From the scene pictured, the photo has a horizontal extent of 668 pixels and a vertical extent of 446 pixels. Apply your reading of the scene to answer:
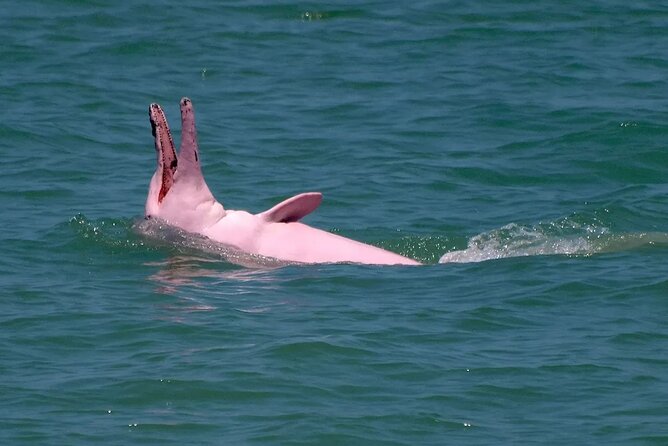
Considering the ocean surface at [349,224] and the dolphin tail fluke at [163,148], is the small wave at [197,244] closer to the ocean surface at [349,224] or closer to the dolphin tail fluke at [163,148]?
the ocean surface at [349,224]

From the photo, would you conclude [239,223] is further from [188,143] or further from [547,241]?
[547,241]

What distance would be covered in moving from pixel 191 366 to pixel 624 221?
636 centimetres

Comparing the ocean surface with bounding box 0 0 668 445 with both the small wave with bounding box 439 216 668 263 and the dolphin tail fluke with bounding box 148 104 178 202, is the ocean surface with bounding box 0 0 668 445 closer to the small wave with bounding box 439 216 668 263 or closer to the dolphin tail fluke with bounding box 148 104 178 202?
the small wave with bounding box 439 216 668 263

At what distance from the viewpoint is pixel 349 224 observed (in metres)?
15.5

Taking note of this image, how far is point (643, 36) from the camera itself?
79.0 ft

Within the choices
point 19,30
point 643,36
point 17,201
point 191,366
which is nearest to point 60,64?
point 19,30

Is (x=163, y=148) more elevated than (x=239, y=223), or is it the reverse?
(x=163, y=148)

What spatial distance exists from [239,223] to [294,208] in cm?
53

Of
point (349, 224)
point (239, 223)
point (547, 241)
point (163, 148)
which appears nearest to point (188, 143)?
point (163, 148)

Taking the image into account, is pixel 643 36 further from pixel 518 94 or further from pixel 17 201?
pixel 17 201

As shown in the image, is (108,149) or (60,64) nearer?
(108,149)

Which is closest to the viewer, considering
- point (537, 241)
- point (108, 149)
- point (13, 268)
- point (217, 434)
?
point (217, 434)

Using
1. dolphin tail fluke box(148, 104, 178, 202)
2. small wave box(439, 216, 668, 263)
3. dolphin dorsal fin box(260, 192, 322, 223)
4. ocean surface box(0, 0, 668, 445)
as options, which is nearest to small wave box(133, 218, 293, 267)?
ocean surface box(0, 0, 668, 445)

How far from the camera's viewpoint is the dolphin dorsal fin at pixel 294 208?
1325 centimetres
